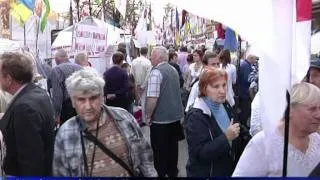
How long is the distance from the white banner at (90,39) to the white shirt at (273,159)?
2.77 metres

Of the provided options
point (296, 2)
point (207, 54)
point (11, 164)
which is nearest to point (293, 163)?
point (296, 2)

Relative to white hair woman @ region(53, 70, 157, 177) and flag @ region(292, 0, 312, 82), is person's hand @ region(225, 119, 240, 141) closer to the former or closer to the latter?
white hair woman @ region(53, 70, 157, 177)

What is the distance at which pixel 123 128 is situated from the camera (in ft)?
8.61

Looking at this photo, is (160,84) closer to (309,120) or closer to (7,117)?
(7,117)

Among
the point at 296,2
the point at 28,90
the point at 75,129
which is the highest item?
the point at 296,2

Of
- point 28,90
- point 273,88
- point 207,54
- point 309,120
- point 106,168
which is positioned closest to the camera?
point 273,88

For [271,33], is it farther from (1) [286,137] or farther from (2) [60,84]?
(2) [60,84]

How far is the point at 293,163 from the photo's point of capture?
2.22m

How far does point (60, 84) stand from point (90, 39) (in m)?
1.70

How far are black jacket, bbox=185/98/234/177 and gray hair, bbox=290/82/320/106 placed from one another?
0.76 m

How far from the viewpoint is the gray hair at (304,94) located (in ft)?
6.99

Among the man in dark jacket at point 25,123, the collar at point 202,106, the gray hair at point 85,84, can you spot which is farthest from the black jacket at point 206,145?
the man in dark jacket at point 25,123

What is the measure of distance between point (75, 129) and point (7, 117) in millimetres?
Result: 426

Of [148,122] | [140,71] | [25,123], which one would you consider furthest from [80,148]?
[140,71]
